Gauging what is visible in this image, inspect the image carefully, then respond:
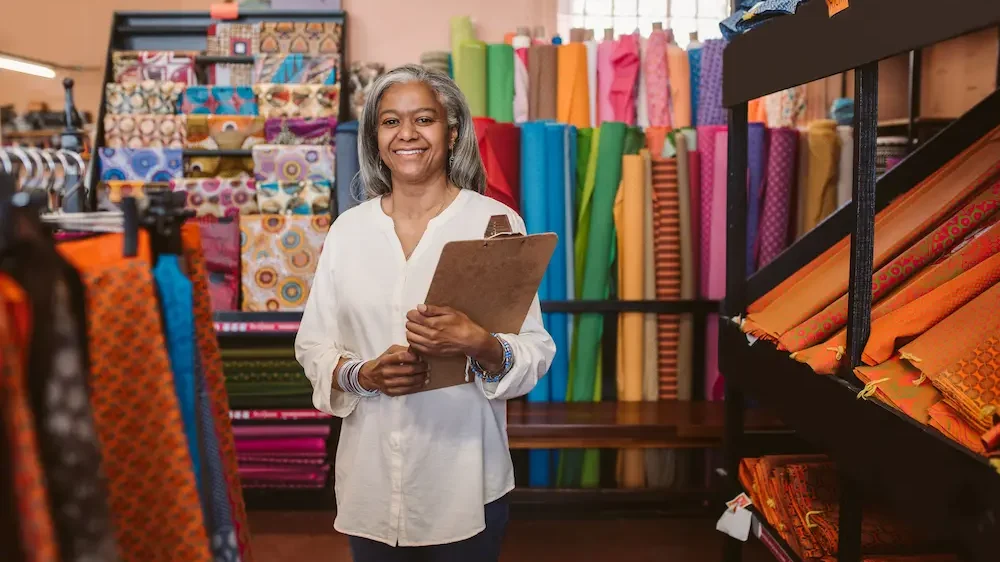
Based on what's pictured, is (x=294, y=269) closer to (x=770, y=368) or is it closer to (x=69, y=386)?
(x=770, y=368)

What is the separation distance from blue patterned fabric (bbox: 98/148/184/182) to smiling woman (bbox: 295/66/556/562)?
2.15 m

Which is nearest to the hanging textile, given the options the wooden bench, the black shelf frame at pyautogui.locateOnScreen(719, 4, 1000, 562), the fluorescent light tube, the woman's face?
the woman's face

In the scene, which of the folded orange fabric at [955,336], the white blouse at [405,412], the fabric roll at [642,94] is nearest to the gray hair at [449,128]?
the white blouse at [405,412]

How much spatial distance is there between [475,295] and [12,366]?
A: 34.1 inches

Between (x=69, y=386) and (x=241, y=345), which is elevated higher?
(x=69, y=386)

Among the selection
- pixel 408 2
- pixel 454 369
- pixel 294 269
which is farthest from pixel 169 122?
pixel 454 369

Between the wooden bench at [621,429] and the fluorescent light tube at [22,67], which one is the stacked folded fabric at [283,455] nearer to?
the wooden bench at [621,429]

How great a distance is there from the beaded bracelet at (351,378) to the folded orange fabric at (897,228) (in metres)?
0.97

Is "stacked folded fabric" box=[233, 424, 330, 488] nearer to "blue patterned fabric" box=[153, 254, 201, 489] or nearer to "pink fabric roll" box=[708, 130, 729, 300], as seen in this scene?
"pink fabric roll" box=[708, 130, 729, 300]

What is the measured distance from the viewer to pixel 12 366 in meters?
0.68

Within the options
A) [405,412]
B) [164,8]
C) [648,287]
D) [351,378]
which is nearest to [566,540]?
[648,287]

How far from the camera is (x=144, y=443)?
35.7 inches

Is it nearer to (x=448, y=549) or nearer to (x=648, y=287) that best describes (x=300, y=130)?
(x=648, y=287)

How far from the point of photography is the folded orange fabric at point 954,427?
1.18m
